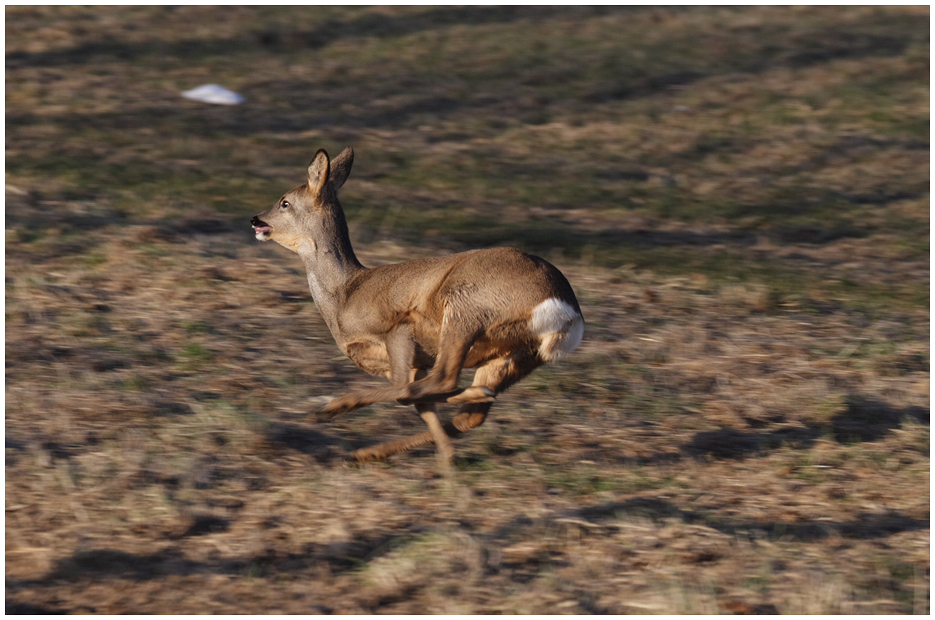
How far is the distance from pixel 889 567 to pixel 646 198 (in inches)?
292

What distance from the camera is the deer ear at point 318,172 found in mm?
5883

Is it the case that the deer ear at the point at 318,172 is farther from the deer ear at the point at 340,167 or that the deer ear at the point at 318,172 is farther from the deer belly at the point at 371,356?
the deer belly at the point at 371,356

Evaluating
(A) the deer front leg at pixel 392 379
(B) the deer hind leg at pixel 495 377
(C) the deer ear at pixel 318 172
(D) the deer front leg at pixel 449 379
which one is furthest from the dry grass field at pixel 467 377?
(C) the deer ear at pixel 318 172

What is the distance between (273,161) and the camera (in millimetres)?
12523

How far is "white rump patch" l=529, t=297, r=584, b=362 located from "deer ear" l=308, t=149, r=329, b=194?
135 centimetres

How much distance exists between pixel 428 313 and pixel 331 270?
677 mm

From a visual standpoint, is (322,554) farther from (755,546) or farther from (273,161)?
(273,161)

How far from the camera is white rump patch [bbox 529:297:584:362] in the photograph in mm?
5324

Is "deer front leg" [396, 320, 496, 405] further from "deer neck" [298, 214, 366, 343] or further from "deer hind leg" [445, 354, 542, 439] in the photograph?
"deer neck" [298, 214, 366, 343]

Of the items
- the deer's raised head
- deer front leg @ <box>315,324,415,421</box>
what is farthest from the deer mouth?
deer front leg @ <box>315,324,415,421</box>

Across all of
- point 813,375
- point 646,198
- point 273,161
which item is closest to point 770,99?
point 646,198

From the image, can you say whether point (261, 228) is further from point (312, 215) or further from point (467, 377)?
point (467, 377)

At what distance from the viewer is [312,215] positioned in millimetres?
5957

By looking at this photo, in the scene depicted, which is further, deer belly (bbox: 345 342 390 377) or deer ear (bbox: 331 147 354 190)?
deer ear (bbox: 331 147 354 190)
